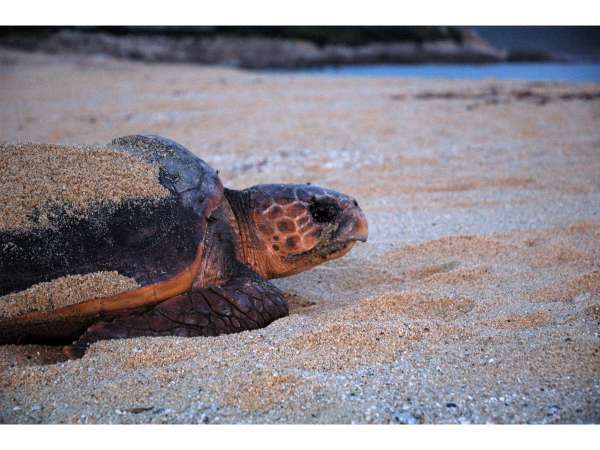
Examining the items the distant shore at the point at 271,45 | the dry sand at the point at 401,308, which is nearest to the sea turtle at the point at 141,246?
the dry sand at the point at 401,308

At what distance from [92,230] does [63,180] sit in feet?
0.91

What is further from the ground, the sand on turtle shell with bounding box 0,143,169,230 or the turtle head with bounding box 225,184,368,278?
the sand on turtle shell with bounding box 0,143,169,230

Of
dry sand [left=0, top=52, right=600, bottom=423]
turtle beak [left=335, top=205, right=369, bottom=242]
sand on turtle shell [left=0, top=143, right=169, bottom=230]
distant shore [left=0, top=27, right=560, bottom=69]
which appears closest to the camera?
dry sand [left=0, top=52, right=600, bottom=423]

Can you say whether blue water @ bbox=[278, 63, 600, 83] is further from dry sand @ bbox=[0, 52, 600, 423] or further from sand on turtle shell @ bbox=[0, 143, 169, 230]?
sand on turtle shell @ bbox=[0, 143, 169, 230]

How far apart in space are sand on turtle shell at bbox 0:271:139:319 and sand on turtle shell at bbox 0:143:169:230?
0.84 feet

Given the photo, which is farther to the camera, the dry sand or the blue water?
the blue water

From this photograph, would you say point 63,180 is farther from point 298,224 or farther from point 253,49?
point 253,49

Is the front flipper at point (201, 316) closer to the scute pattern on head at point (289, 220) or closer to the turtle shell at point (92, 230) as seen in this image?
the turtle shell at point (92, 230)

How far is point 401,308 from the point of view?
2518mm

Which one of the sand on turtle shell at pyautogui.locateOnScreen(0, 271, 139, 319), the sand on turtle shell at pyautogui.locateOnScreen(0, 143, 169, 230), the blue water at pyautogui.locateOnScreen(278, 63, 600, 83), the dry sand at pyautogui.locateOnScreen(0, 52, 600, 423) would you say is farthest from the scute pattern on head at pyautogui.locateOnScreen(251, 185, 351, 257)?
the blue water at pyautogui.locateOnScreen(278, 63, 600, 83)

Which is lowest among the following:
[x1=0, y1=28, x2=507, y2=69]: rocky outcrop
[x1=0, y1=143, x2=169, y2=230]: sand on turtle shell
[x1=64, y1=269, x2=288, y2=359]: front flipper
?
[x1=64, y1=269, x2=288, y2=359]: front flipper

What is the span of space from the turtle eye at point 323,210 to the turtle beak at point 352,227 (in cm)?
6

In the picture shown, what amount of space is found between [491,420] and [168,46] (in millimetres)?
20318

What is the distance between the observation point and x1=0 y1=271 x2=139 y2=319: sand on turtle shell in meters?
2.18
